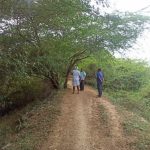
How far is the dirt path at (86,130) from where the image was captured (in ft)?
48.2

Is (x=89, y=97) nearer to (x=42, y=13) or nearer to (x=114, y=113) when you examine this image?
(x=114, y=113)

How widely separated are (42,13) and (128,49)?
27.9ft

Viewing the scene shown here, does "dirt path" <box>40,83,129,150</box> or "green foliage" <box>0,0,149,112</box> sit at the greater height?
Result: "green foliage" <box>0,0,149,112</box>

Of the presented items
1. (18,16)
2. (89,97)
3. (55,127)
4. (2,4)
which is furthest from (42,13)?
(89,97)

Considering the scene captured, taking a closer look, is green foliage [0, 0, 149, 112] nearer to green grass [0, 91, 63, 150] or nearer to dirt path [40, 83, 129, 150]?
green grass [0, 91, 63, 150]

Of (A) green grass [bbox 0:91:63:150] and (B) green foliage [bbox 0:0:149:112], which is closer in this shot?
(B) green foliage [bbox 0:0:149:112]

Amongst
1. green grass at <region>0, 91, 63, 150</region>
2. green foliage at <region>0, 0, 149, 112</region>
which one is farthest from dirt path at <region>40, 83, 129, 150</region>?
green foliage at <region>0, 0, 149, 112</region>

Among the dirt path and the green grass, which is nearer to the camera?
the dirt path

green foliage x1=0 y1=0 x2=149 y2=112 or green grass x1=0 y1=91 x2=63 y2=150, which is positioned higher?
green foliage x1=0 y1=0 x2=149 y2=112

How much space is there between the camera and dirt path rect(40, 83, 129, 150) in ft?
48.2

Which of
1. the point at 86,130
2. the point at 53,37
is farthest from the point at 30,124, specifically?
the point at 53,37

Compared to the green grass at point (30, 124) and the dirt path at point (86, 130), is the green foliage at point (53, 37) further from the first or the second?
the dirt path at point (86, 130)

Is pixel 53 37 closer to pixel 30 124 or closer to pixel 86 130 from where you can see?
pixel 30 124

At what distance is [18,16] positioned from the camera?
50.8 ft
